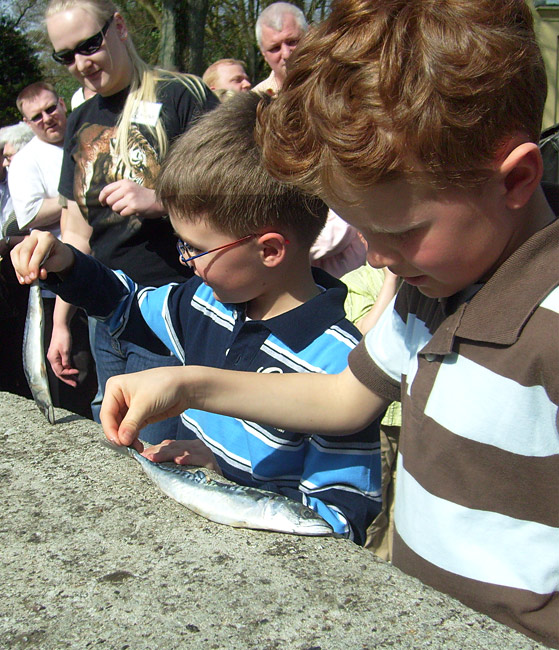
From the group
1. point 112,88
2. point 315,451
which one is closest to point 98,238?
point 112,88

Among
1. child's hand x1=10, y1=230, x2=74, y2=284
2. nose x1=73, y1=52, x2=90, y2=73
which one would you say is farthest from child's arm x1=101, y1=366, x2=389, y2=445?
nose x1=73, y1=52, x2=90, y2=73

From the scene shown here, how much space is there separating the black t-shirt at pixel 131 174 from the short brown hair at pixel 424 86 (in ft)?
5.78

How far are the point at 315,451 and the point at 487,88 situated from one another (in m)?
0.97

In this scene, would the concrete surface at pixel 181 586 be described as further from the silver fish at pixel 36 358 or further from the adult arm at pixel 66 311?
→ the adult arm at pixel 66 311

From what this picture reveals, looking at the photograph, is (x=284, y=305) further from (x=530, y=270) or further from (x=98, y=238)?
(x=98, y=238)

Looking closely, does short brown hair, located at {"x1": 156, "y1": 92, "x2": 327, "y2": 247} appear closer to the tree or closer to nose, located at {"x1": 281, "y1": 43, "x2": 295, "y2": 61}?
nose, located at {"x1": 281, "y1": 43, "x2": 295, "y2": 61}

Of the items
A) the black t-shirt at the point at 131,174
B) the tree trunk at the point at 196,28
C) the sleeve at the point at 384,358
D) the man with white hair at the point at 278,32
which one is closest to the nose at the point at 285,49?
the man with white hair at the point at 278,32

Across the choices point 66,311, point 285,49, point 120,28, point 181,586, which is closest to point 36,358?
point 181,586

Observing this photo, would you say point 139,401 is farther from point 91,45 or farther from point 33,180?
point 33,180

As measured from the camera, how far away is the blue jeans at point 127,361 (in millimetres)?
2521

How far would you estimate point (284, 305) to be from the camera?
6.47ft

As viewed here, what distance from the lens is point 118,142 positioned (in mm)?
2906

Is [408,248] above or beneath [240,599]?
above

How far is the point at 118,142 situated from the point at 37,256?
3.49 feet
